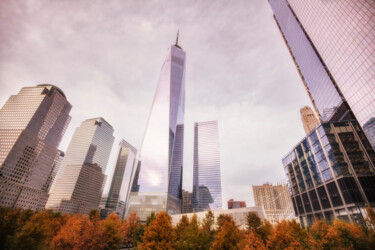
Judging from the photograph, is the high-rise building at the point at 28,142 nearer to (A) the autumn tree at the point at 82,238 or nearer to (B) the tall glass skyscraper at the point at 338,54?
(A) the autumn tree at the point at 82,238

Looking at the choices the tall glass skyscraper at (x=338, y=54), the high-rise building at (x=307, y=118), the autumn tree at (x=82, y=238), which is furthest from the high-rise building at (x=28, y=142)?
the high-rise building at (x=307, y=118)

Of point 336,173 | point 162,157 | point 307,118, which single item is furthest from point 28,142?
point 307,118

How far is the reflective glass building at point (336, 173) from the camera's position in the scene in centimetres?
5438

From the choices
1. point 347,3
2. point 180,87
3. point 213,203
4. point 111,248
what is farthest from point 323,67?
point 213,203

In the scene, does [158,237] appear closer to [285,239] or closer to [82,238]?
[82,238]

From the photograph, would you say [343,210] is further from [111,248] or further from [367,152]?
[111,248]

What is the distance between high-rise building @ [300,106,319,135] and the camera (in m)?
179

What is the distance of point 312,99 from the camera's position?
96.7 m

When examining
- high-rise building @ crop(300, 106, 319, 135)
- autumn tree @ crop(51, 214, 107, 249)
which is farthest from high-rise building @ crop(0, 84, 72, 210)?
high-rise building @ crop(300, 106, 319, 135)

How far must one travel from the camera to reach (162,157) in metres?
144

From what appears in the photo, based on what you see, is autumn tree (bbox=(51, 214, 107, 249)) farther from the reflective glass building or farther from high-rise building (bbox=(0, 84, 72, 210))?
high-rise building (bbox=(0, 84, 72, 210))

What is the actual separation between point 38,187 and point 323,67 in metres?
226

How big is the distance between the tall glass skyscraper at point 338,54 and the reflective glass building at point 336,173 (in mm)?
9423

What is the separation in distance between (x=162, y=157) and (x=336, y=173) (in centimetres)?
10887
